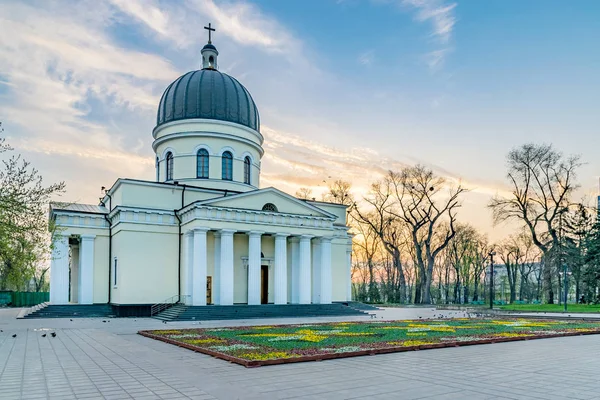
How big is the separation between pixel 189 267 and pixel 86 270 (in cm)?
722

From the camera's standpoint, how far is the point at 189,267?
33.6 metres

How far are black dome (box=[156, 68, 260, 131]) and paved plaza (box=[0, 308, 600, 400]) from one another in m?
27.9

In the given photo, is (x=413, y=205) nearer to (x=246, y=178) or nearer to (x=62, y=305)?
(x=246, y=178)

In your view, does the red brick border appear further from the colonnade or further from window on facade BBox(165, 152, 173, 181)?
window on facade BBox(165, 152, 173, 181)

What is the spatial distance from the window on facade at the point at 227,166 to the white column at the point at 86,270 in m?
10.4

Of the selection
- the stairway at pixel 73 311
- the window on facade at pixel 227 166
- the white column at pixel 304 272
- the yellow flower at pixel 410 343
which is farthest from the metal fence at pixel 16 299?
the yellow flower at pixel 410 343

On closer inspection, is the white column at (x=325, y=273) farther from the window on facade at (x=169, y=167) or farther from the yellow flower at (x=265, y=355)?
the yellow flower at (x=265, y=355)

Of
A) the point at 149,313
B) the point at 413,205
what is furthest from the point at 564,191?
the point at 149,313

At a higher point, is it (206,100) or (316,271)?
(206,100)

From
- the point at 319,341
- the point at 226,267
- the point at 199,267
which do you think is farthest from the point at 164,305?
the point at 319,341

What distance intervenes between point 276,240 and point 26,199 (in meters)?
19.6

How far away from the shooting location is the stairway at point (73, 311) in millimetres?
31438

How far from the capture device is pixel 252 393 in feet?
28.1

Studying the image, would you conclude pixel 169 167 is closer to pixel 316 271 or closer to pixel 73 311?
pixel 73 311
